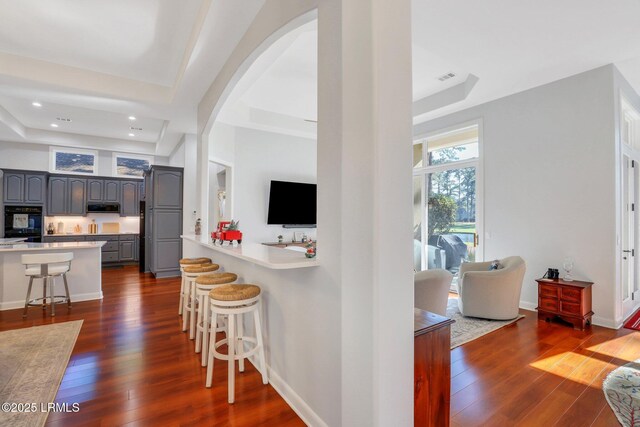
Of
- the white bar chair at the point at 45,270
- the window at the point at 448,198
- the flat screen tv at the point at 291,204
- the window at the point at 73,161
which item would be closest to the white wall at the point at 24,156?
the window at the point at 73,161

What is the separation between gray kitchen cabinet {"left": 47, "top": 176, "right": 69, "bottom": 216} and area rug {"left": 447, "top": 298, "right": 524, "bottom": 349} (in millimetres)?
9367

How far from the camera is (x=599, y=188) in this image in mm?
3723

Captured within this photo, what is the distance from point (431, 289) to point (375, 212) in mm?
1890

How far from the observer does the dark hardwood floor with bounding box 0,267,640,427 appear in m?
2.00

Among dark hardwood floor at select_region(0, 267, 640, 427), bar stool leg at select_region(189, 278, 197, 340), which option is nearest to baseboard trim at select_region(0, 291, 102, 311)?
dark hardwood floor at select_region(0, 267, 640, 427)

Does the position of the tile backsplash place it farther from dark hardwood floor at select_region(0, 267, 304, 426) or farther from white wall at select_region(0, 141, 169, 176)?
dark hardwood floor at select_region(0, 267, 304, 426)

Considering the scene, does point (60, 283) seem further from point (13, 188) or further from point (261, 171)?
point (13, 188)

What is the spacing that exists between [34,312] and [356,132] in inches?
210

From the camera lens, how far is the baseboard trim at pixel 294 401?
1871 millimetres

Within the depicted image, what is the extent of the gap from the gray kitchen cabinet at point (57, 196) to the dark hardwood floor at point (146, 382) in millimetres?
4588

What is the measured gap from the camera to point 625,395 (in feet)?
3.09

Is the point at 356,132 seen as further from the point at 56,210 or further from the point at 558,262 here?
the point at 56,210

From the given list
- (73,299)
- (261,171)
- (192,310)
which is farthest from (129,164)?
(192,310)

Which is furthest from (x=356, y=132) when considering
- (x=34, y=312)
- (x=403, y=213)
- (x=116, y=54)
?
(x=34, y=312)
